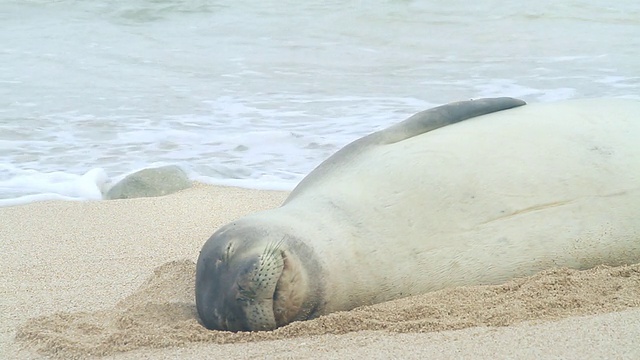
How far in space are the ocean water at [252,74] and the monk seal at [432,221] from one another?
7.09ft

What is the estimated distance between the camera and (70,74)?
33.7 ft

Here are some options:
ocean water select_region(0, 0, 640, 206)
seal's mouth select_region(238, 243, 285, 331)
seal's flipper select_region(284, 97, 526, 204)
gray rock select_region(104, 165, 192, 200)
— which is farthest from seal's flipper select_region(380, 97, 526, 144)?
gray rock select_region(104, 165, 192, 200)

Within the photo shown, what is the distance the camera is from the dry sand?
254cm

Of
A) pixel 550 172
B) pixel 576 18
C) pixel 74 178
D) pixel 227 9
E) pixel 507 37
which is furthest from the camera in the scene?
pixel 227 9

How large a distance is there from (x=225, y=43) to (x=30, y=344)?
34.0 feet

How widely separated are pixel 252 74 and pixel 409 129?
6878mm

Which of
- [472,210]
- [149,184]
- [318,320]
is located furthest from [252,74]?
[318,320]

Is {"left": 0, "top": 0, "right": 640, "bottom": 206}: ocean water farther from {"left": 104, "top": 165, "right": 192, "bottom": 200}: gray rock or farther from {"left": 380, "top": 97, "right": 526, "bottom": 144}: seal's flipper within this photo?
{"left": 380, "top": 97, "right": 526, "bottom": 144}: seal's flipper

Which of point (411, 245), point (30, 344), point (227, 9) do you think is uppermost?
point (411, 245)

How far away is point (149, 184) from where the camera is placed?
5.45m

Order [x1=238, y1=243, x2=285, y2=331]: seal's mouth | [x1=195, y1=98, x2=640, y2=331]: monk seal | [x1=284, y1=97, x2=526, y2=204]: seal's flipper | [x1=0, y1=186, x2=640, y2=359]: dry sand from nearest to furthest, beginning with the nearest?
[x1=0, y1=186, x2=640, y2=359]: dry sand, [x1=238, y1=243, x2=285, y2=331]: seal's mouth, [x1=195, y1=98, x2=640, y2=331]: monk seal, [x1=284, y1=97, x2=526, y2=204]: seal's flipper

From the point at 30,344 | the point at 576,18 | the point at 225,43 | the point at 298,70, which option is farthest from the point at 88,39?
the point at 30,344

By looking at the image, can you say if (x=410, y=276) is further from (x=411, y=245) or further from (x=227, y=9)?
(x=227, y=9)

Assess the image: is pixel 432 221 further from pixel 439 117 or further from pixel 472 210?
pixel 439 117
